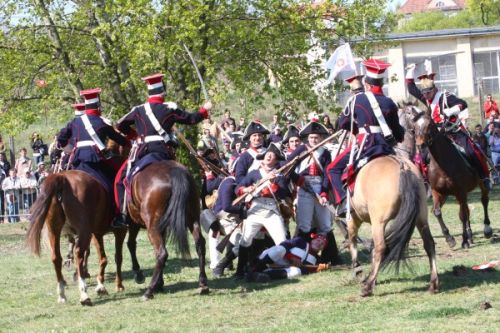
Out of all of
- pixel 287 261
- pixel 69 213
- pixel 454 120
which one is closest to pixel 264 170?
pixel 287 261

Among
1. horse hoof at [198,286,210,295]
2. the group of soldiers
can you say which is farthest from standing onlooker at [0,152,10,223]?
horse hoof at [198,286,210,295]

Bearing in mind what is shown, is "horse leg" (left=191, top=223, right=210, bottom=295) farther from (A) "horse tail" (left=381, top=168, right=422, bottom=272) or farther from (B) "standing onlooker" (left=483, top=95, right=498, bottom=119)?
(B) "standing onlooker" (left=483, top=95, right=498, bottom=119)

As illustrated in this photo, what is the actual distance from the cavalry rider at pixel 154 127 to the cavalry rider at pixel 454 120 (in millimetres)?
4331

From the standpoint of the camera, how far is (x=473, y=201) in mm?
24703

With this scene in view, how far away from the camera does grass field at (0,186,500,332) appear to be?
9.21 m

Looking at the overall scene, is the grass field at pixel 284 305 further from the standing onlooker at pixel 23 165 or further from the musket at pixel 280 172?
the standing onlooker at pixel 23 165

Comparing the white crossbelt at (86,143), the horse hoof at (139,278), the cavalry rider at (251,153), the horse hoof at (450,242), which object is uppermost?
the white crossbelt at (86,143)

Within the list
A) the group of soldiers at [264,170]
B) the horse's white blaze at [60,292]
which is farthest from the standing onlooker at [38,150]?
the horse's white blaze at [60,292]

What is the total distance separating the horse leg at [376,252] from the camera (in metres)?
10.6

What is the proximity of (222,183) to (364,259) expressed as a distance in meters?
2.44

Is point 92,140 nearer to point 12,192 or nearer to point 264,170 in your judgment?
point 264,170

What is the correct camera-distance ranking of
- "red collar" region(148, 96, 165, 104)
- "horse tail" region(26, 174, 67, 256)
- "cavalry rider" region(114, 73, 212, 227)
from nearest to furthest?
"horse tail" region(26, 174, 67, 256) < "cavalry rider" region(114, 73, 212, 227) < "red collar" region(148, 96, 165, 104)

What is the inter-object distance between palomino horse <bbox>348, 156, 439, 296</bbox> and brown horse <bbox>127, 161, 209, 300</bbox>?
2114mm

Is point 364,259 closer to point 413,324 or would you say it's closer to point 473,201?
point 413,324
